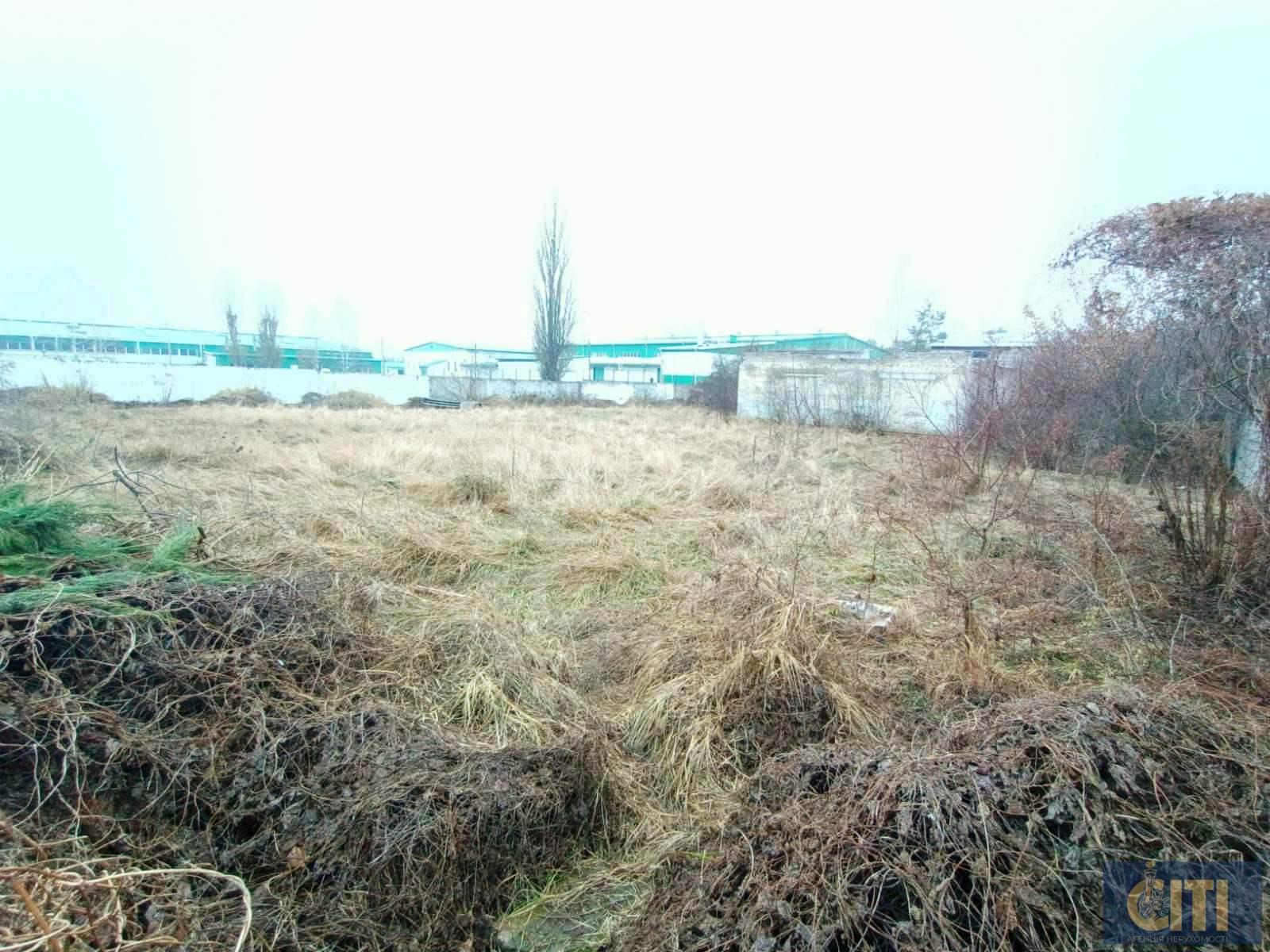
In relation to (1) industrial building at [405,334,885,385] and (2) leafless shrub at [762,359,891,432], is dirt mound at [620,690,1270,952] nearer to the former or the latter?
(2) leafless shrub at [762,359,891,432]

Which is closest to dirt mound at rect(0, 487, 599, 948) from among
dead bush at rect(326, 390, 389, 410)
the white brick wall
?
the white brick wall

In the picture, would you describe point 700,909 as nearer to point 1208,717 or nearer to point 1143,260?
point 1208,717

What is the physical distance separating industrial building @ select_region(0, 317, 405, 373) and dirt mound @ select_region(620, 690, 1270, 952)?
3429cm

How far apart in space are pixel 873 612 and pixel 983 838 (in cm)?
213

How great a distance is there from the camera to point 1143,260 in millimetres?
5223

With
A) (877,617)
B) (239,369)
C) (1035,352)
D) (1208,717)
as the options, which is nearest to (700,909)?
(1208,717)

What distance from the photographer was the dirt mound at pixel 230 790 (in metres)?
1.58

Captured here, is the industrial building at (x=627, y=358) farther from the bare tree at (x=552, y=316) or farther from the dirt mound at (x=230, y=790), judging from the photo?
the dirt mound at (x=230, y=790)

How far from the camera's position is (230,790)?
1.94 metres

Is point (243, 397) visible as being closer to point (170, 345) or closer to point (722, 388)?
point (722, 388)

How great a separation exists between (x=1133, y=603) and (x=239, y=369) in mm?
30696

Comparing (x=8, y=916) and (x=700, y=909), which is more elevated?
(x=8, y=916)

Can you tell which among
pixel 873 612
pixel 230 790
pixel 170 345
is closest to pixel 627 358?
pixel 170 345

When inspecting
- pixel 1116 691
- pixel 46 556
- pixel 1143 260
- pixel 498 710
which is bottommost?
pixel 498 710
